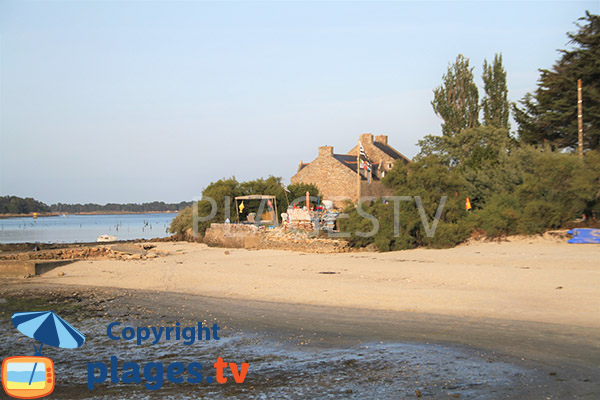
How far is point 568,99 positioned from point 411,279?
18511 mm

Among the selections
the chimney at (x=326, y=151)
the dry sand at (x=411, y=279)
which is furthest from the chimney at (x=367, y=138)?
the dry sand at (x=411, y=279)

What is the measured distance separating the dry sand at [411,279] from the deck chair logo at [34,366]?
22.8ft

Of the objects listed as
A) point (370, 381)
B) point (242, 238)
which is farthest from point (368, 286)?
point (242, 238)

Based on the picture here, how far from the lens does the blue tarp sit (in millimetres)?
18562

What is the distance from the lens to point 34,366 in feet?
23.7

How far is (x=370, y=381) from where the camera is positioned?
24.2ft

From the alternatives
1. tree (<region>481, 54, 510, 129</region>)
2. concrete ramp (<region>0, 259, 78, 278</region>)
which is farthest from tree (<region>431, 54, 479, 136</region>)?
concrete ramp (<region>0, 259, 78, 278</region>)

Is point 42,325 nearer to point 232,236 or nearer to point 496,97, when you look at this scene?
point 232,236

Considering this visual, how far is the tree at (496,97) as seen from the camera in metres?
49.6

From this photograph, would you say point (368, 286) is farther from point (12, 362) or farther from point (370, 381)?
point (12, 362)

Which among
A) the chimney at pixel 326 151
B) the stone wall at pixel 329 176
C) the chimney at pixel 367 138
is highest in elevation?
the chimney at pixel 367 138

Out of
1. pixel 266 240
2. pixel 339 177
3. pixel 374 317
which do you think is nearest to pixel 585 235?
pixel 374 317

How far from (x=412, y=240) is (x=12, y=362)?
59.1ft

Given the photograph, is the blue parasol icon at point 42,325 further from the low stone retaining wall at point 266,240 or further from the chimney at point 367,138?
the chimney at point 367,138
